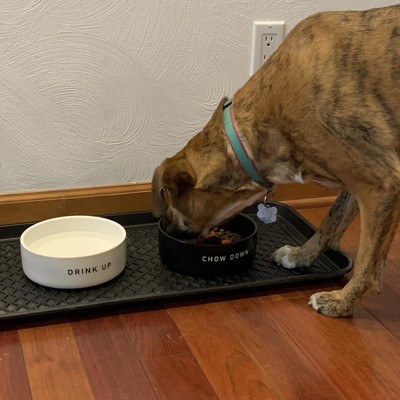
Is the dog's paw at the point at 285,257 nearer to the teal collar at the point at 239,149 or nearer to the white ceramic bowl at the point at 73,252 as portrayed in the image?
the teal collar at the point at 239,149

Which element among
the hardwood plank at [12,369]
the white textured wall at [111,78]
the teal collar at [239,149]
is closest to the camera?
the hardwood plank at [12,369]

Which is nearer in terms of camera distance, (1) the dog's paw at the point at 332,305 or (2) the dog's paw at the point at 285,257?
(1) the dog's paw at the point at 332,305

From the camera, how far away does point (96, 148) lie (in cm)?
215

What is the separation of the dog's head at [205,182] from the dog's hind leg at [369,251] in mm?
298

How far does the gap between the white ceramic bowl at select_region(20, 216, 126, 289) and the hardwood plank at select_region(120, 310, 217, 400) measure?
0.15m

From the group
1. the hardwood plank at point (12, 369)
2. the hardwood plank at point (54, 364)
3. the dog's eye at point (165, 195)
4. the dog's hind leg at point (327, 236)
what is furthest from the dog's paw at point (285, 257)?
the hardwood plank at point (12, 369)

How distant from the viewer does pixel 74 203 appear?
2162 millimetres

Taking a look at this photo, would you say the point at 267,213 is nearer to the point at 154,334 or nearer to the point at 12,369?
the point at 154,334

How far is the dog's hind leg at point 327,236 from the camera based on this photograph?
1.91 meters

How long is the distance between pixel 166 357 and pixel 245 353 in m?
0.18

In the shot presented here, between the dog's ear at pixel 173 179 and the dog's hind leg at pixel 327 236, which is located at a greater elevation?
the dog's ear at pixel 173 179

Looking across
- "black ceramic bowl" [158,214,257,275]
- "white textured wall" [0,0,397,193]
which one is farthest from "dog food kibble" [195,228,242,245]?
"white textured wall" [0,0,397,193]

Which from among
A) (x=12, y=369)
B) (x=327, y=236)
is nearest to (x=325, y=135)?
(x=327, y=236)

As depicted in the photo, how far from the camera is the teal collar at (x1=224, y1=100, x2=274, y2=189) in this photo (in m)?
1.69
